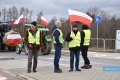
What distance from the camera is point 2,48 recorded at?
2875 centimetres

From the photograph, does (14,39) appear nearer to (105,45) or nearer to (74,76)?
(105,45)

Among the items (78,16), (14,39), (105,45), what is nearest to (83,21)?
(78,16)

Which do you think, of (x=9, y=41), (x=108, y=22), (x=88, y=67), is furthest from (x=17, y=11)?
(x=88, y=67)

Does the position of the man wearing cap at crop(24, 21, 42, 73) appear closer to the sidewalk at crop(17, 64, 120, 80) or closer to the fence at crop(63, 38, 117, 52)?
the sidewalk at crop(17, 64, 120, 80)

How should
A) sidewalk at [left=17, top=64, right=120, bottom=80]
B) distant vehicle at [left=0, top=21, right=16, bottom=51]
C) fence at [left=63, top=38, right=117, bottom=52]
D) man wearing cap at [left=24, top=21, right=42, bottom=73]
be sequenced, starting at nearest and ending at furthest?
sidewalk at [left=17, top=64, right=120, bottom=80]
man wearing cap at [left=24, top=21, right=42, bottom=73]
fence at [left=63, top=38, right=117, bottom=52]
distant vehicle at [left=0, top=21, right=16, bottom=51]

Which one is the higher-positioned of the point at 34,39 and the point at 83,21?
the point at 83,21

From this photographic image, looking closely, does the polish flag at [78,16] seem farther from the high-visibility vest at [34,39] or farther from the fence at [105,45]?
the fence at [105,45]

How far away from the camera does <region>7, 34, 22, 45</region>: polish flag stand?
23.3 m

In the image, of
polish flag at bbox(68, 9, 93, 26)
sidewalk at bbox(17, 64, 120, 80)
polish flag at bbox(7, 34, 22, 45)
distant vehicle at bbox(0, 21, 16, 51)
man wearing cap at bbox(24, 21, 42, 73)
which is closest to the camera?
sidewalk at bbox(17, 64, 120, 80)

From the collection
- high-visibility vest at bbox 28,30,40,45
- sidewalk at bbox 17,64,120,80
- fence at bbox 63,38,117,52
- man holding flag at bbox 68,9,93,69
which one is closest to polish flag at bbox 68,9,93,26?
man holding flag at bbox 68,9,93,69

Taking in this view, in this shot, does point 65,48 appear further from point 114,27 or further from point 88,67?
point 88,67

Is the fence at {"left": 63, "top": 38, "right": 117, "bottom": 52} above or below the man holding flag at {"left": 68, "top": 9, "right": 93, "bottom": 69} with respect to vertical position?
below

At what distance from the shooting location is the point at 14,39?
2377 cm

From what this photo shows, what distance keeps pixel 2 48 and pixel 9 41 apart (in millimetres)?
4663
